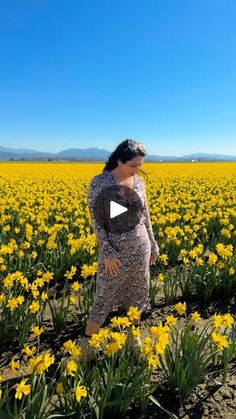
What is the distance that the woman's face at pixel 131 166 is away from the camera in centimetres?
338

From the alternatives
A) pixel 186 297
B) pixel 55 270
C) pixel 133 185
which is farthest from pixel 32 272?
pixel 133 185

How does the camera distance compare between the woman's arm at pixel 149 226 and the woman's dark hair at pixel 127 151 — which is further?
the woman's arm at pixel 149 226

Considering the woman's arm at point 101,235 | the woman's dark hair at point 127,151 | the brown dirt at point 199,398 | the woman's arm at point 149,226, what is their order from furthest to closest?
the woman's arm at point 149,226, the woman's arm at point 101,235, the woman's dark hair at point 127,151, the brown dirt at point 199,398

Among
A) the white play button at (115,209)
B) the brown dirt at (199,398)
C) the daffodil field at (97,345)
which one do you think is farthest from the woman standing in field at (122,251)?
the brown dirt at (199,398)

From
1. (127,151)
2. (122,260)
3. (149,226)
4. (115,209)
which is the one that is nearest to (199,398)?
(122,260)

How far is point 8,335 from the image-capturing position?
4164 mm

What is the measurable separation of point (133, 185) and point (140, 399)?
5.77 ft

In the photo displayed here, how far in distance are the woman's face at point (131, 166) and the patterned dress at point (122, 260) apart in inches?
5.0

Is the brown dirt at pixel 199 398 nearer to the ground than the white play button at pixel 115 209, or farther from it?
nearer to the ground

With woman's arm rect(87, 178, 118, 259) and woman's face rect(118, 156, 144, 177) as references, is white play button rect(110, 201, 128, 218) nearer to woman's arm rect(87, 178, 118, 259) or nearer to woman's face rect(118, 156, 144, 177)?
woman's arm rect(87, 178, 118, 259)

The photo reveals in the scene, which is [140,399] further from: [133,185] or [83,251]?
[83,251]

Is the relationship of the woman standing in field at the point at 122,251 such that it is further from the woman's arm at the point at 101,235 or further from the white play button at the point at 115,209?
the white play button at the point at 115,209

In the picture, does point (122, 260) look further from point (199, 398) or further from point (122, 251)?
point (199, 398)

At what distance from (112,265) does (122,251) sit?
0.17 m
